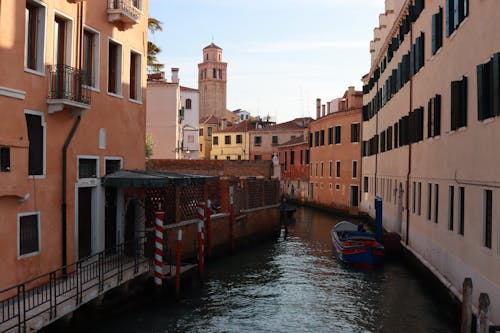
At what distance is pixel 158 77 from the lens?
43125 mm

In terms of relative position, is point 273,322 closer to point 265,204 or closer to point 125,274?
point 125,274

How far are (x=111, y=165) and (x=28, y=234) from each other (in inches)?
139

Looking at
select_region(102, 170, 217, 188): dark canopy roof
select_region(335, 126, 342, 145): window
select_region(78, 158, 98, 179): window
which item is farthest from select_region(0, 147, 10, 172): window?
select_region(335, 126, 342, 145): window

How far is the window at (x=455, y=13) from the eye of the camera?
11883mm

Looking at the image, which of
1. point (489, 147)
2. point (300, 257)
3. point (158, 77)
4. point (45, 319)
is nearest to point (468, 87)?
point (489, 147)

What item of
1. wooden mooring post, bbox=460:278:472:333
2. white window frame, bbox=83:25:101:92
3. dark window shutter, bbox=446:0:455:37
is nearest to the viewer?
wooden mooring post, bbox=460:278:472:333

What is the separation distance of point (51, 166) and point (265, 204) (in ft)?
52.4

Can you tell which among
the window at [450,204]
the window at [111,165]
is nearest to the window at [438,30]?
the window at [450,204]

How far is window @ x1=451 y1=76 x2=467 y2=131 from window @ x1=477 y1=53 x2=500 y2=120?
1290 millimetres

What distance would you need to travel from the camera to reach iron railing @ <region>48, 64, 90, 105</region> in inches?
422

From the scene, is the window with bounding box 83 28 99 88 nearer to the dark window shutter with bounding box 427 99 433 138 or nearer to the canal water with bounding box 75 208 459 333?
the canal water with bounding box 75 208 459 333

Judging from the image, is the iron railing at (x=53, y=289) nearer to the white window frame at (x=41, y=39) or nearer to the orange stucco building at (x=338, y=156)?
the white window frame at (x=41, y=39)

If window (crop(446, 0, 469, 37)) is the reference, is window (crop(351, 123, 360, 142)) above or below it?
below

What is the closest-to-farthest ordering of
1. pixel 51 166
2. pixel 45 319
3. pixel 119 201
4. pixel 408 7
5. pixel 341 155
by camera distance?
pixel 45 319, pixel 51 166, pixel 119 201, pixel 408 7, pixel 341 155
